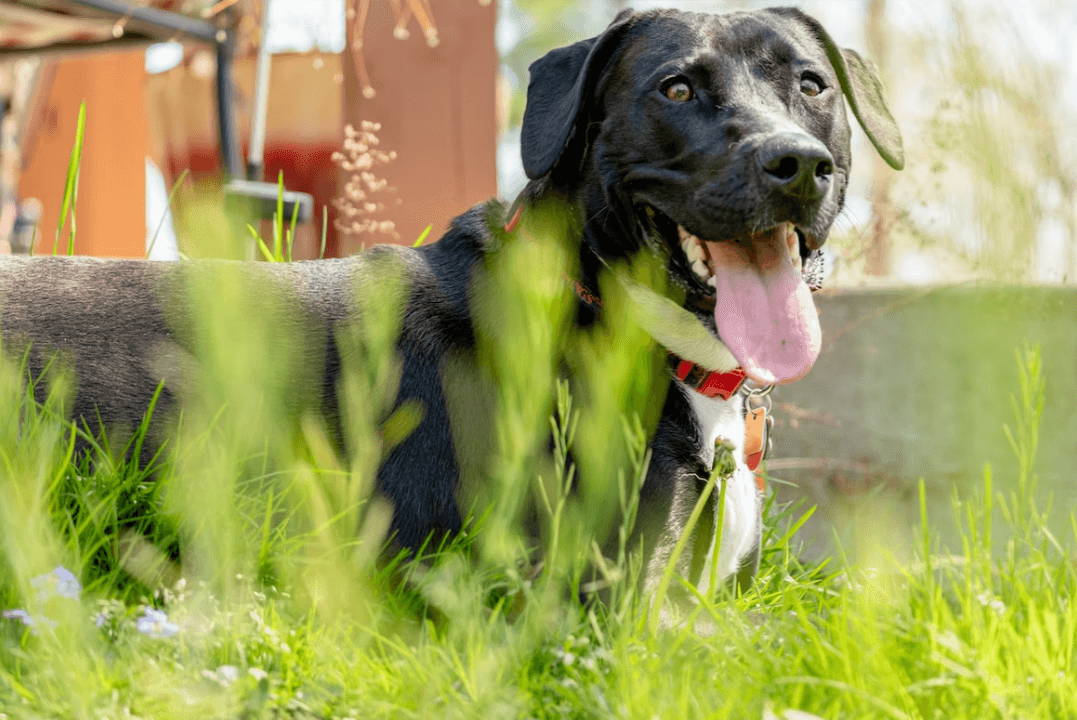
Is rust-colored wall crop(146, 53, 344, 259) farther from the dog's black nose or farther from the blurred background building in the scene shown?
the dog's black nose

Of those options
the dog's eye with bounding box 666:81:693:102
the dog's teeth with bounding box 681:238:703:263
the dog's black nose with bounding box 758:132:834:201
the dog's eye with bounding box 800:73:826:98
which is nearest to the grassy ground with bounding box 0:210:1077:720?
the dog's teeth with bounding box 681:238:703:263

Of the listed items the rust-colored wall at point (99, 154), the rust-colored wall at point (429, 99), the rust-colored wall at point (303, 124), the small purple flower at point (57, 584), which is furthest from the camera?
the rust-colored wall at point (99, 154)

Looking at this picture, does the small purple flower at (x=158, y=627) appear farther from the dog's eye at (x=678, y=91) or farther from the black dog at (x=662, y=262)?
the dog's eye at (x=678, y=91)

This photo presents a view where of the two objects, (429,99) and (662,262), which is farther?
(429,99)

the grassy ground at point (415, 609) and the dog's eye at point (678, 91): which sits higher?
the dog's eye at point (678, 91)

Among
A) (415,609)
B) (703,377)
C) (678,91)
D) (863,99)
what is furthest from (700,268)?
(415,609)

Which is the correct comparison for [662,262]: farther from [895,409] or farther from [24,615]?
[895,409]

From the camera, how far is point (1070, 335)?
4.31 metres

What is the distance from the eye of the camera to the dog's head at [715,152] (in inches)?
84.8

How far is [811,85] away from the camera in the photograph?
251cm

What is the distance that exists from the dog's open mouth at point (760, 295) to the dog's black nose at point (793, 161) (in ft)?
0.52


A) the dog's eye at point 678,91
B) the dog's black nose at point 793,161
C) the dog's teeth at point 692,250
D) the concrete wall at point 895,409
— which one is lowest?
the concrete wall at point 895,409

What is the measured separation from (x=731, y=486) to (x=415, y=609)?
0.82 metres

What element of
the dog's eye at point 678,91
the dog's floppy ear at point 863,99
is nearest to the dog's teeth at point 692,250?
the dog's eye at point 678,91
